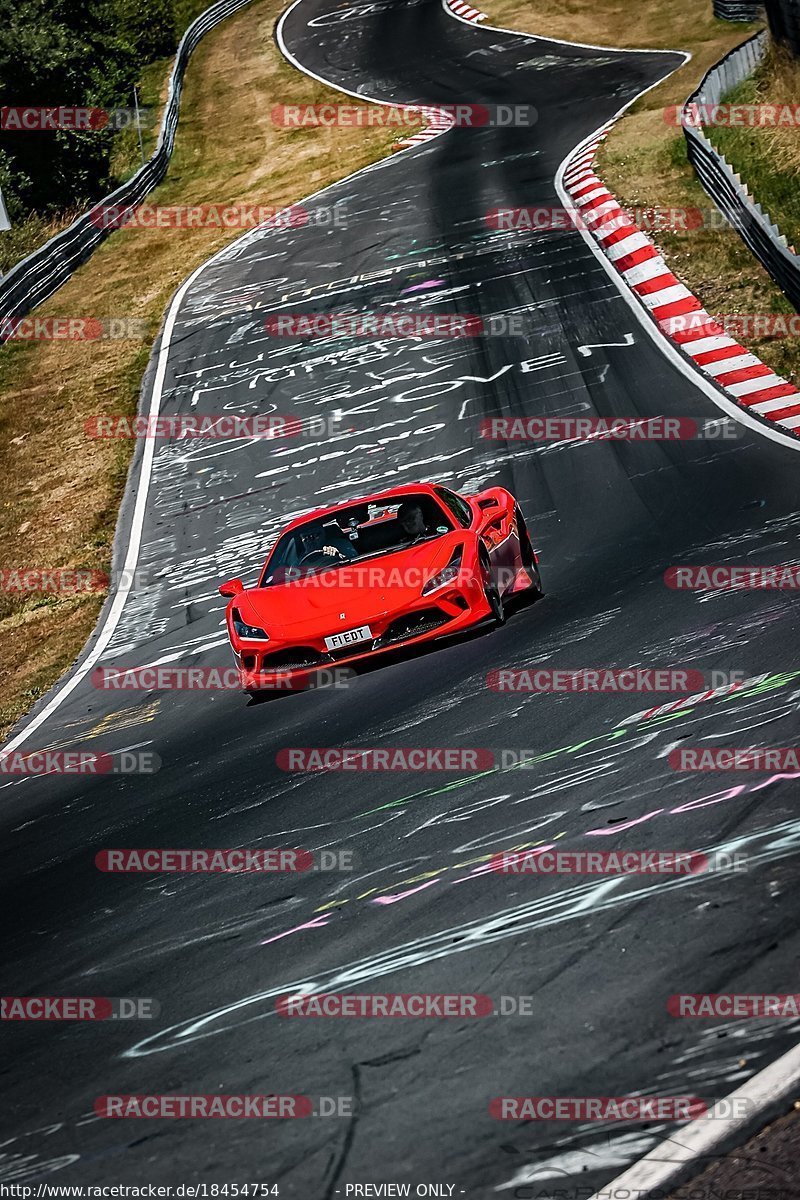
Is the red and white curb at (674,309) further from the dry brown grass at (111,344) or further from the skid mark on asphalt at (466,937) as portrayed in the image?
the skid mark on asphalt at (466,937)

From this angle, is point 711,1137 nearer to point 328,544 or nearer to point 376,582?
point 376,582

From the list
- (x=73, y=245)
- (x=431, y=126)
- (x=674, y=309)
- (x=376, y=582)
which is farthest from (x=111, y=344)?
(x=376, y=582)

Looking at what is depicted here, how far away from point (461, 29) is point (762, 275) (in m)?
27.1

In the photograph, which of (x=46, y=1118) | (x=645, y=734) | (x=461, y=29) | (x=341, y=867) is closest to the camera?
(x=46, y=1118)

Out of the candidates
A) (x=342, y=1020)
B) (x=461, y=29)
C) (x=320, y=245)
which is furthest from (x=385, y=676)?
(x=461, y=29)

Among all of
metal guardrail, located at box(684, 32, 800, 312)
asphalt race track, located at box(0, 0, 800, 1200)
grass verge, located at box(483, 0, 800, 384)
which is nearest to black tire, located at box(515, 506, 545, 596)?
asphalt race track, located at box(0, 0, 800, 1200)

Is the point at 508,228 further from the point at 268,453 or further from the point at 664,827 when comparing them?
the point at 664,827

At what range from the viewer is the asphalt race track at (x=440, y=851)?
181 inches

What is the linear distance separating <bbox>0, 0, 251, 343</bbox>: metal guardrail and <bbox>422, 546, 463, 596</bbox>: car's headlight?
65.3 ft

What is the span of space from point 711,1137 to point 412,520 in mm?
7460

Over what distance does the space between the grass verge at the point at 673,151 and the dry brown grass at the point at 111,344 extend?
7292 mm

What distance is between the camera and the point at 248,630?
34.7ft

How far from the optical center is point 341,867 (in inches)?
265

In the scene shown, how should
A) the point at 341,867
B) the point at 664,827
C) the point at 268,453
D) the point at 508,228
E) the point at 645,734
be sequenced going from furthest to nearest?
1. the point at 508,228
2. the point at 268,453
3. the point at 645,734
4. the point at 341,867
5. the point at 664,827
